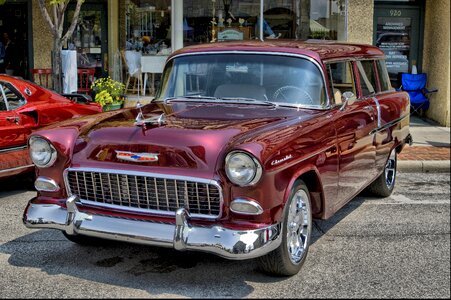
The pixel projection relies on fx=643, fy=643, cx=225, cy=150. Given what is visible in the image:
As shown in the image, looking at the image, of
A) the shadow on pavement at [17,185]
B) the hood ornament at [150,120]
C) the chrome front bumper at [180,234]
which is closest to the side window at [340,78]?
the hood ornament at [150,120]

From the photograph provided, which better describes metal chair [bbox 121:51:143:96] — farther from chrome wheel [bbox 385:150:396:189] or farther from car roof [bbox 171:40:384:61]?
car roof [bbox 171:40:384:61]

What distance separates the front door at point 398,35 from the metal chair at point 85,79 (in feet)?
20.4

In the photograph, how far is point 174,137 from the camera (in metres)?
4.50

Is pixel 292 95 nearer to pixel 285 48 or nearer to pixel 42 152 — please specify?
pixel 285 48

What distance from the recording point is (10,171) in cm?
710

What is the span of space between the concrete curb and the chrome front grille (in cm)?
543

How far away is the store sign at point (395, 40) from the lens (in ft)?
46.5

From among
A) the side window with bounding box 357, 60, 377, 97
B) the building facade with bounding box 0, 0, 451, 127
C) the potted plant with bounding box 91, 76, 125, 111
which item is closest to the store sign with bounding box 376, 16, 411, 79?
the building facade with bounding box 0, 0, 451, 127

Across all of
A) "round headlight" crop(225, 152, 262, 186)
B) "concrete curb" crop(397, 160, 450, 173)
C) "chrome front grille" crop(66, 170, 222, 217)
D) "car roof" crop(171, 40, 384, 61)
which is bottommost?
"concrete curb" crop(397, 160, 450, 173)

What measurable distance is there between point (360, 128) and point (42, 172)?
2867 millimetres

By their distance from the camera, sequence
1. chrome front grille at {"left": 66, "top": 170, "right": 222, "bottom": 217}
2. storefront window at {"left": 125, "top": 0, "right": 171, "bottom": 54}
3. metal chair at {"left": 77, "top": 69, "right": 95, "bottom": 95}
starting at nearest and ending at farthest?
1. chrome front grille at {"left": 66, "top": 170, "right": 222, "bottom": 217}
2. storefront window at {"left": 125, "top": 0, "right": 171, "bottom": 54}
3. metal chair at {"left": 77, "top": 69, "right": 95, "bottom": 95}

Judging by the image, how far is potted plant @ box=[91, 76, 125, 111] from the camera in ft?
37.7

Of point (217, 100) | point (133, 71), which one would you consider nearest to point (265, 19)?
point (133, 71)

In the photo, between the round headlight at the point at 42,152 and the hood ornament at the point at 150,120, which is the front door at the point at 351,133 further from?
the round headlight at the point at 42,152
